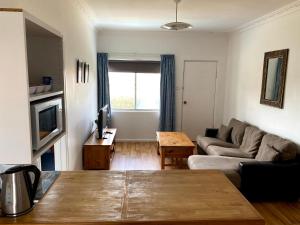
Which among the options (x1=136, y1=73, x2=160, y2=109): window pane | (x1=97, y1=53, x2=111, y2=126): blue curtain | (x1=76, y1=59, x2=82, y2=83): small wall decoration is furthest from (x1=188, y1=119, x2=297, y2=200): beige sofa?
(x1=97, y1=53, x2=111, y2=126): blue curtain

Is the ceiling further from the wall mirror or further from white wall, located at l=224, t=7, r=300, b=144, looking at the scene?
the wall mirror

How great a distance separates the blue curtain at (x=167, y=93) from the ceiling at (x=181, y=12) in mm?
964

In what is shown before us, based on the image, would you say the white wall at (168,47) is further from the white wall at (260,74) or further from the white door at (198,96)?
the white wall at (260,74)

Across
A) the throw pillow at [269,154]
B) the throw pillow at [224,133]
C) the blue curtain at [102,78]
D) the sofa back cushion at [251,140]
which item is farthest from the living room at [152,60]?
the throw pillow at [224,133]

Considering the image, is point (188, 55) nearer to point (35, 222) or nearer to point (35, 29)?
point (35, 29)

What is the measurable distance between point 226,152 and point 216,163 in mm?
627

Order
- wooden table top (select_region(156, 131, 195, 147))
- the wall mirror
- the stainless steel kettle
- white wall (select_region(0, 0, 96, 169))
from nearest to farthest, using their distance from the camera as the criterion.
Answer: the stainless steel kettle < white wall (select_region(0, 0, 96, 169)) < the wall mirror < wooden table top (select_region(156, 131, 195, 147))

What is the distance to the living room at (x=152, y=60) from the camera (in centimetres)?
136

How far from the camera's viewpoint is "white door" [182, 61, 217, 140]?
6160 mm

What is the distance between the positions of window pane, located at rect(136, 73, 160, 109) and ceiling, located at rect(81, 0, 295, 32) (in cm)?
128

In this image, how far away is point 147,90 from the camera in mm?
6270

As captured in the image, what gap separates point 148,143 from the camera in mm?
6254

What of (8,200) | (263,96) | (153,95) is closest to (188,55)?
(153,95)

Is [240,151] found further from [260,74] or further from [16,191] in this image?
[16,191]
